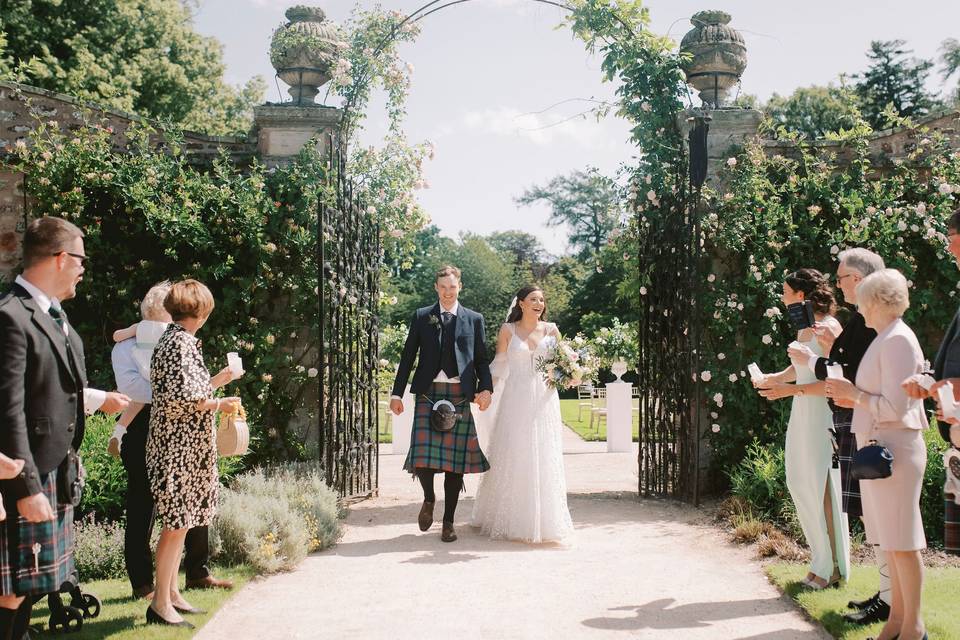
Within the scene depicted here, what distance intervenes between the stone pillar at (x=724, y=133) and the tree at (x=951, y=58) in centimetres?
2385

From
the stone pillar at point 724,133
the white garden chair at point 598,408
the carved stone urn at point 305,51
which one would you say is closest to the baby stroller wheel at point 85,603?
the carved stone urn at point 305,51

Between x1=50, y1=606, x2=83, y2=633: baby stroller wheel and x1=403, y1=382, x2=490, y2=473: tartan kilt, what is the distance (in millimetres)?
2643

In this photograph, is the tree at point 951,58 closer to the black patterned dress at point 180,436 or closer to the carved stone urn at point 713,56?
the carved stone urn at point 713,56

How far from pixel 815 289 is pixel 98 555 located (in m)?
4.59

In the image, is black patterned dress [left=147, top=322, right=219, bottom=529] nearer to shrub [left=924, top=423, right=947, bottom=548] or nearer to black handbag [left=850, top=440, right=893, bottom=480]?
black handbag [left=850, top=440, right=893, bottom=480]

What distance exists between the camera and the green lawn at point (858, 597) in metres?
3.90

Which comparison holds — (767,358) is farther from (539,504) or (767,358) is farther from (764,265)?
(539,504)

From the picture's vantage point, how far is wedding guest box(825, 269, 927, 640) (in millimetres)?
3436

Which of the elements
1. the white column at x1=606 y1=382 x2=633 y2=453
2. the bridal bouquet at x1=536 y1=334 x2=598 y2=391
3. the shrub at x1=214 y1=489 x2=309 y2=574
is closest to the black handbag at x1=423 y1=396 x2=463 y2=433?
the bridal bouquet at x1=536 y1=334 x2=598 y2=391

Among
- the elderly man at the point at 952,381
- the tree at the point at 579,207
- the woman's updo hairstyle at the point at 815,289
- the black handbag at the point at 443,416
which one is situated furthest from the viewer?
the tree at the point at 579,207

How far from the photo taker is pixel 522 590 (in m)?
4.84

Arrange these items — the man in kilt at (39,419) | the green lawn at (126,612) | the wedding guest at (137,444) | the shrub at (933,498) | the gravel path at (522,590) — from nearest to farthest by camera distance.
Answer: the man in kilt at (39,419), the green lawn at (126,612), the gravel path at (522,590), the wedding guest at (137,444), the shrub at (933,498)

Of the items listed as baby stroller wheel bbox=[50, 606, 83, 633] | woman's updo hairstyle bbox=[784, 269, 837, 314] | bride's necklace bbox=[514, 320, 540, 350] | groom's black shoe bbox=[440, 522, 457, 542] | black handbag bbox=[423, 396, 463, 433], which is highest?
woman's updo hairstyle bbox=[784, 269, 837, 314]

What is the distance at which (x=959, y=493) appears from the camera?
3.15 meters
